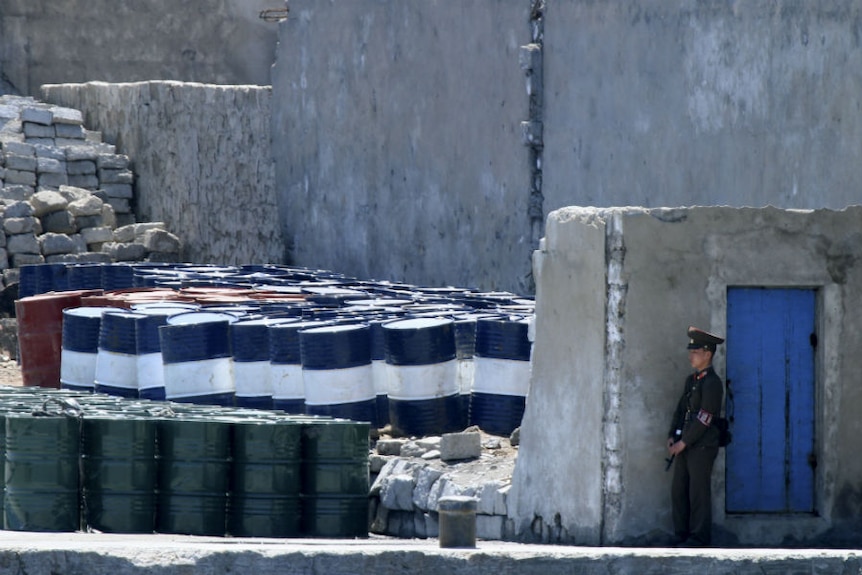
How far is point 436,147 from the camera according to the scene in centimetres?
1648

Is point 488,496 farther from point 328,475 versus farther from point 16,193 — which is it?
point 16,193

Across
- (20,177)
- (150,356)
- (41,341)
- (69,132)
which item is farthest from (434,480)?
(69,132)

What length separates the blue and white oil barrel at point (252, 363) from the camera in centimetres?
1055

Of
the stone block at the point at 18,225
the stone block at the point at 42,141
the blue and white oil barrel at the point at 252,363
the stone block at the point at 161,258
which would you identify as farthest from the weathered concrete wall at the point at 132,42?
the blue and white oil barrel at the point at 252,363

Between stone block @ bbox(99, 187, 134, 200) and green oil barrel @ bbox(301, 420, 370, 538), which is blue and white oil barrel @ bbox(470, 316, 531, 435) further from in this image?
stone block @ bbox(99, 187, 134, 200)

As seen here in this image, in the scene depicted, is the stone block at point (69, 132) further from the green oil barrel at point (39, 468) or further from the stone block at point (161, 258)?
the green oil barrel at point (39, 468)

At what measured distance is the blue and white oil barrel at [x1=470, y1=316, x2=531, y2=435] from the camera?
1009cm

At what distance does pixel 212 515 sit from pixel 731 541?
2757 mm

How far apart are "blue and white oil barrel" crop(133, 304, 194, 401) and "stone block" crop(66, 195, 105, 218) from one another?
25.5 ft

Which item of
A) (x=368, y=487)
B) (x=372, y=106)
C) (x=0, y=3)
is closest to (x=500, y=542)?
(x=368, y=487)

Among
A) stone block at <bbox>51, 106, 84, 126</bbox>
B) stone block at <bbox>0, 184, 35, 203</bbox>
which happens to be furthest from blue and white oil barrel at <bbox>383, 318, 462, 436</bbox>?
stone block at <bbox>51, 106, 84, 126</bbox>

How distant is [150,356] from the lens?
36.2ft

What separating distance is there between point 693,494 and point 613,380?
0.68 metres

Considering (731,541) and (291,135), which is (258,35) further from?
(731,541)
